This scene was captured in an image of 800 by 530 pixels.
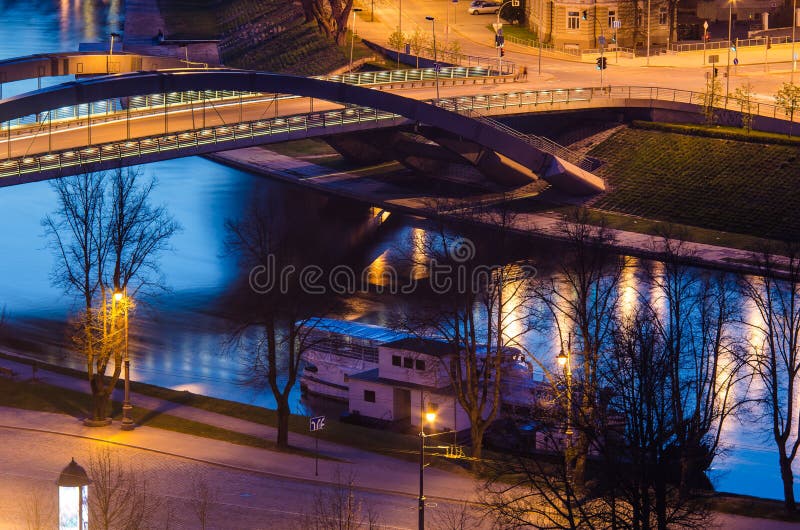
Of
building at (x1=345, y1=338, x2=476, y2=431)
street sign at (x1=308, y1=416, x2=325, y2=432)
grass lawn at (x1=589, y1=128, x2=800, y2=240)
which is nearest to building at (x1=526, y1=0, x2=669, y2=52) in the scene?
grass lawn at (x1=589, y1=128, x2=800, y2=240)

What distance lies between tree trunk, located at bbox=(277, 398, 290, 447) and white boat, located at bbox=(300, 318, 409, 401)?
30.6 feet

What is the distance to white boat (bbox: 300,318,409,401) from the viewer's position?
68.2 metres

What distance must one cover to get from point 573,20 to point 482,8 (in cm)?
2057

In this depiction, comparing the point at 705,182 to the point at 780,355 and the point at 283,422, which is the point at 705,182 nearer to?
the point at 780,355

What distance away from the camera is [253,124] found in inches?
3551

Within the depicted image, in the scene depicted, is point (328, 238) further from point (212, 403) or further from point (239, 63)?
point (239, 63)

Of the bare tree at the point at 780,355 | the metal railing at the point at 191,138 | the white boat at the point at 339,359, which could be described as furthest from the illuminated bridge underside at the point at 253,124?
the bare tree at the point at 780,355

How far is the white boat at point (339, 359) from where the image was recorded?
224ft

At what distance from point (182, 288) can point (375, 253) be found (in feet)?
Answer: 38.8

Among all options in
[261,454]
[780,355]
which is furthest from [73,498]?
[780,355]

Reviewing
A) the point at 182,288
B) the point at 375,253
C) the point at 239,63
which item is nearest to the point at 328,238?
the point at 375,253

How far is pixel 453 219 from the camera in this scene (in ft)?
305

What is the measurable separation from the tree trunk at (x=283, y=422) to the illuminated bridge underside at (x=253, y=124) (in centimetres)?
1889

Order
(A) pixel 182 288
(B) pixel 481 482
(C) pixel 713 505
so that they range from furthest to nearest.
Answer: (A) pixel 182 288 → (B) pixel 481 482 → (C) pixel 713 505
